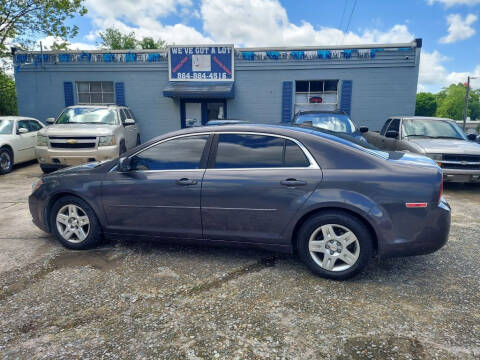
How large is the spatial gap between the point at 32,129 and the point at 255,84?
26.5 ft

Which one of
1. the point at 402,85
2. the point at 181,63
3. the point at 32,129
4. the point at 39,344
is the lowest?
the point at 39,344

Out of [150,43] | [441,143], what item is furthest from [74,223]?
[150,43]

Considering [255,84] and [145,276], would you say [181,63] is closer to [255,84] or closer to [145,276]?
[255,84]

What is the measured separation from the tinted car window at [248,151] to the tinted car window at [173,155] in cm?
24

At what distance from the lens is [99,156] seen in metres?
8.18

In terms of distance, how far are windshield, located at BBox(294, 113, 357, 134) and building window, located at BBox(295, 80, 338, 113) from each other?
4879mm

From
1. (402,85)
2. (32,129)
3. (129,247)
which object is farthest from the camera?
(402,85)

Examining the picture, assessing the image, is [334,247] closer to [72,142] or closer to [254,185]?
[254,185]

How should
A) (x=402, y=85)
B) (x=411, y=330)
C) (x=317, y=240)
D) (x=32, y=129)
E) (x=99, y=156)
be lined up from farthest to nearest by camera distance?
(x=402, y=85), (x=32, y=129), (x=99, y=156), (x=317, y=240), (x=411, y=330)

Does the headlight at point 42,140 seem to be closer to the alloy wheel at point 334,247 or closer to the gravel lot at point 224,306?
the gravel lot at point 224,306

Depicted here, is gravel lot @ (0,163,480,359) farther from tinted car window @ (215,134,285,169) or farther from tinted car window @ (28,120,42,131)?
tinted car window @ (28,120,42,131)

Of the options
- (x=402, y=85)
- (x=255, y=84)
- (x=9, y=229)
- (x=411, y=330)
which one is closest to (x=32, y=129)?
(x=9, y=229)

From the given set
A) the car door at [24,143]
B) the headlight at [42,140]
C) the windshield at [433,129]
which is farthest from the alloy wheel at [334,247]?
the car door at [24,143]

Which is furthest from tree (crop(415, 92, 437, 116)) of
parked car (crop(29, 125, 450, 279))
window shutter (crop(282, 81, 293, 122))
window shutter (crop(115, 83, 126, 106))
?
parked car (crop(29, 125, 450, 279))
